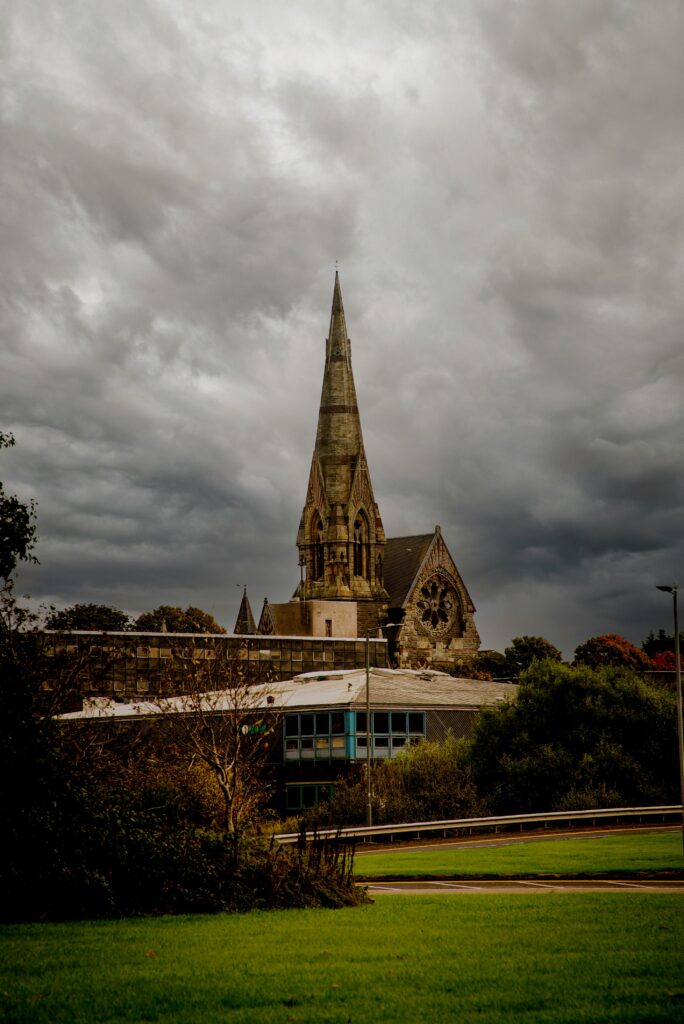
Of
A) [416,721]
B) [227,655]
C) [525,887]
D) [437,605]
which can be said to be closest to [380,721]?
[416,721]

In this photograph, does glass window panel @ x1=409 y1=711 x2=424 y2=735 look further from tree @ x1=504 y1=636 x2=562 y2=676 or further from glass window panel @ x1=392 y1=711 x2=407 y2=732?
tree @ x1=504 y1=636 x2=562 y2=676

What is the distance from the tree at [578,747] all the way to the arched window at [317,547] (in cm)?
7825

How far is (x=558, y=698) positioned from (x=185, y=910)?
36101 mm

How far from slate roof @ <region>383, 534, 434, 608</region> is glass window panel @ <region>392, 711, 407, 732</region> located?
68.4 m

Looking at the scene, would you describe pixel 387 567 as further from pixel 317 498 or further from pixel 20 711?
pixel 20 711

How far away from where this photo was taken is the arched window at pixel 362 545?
428ft

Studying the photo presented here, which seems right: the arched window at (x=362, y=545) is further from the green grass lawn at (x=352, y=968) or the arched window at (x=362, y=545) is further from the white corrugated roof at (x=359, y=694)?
the green grass lawn at (x=352, y=968)

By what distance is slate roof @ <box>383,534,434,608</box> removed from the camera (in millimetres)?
131500

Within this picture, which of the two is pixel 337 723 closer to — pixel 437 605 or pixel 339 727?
pixel 339 727

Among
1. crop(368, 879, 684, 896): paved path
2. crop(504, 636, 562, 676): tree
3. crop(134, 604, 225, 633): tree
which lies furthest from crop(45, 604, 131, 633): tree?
crop(368, 879, 684, 896): paved path

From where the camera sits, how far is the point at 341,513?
12888cm

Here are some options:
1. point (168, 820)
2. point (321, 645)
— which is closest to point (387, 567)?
point (321, 645)

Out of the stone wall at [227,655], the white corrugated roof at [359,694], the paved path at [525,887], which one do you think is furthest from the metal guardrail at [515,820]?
the stone wall at [227,655]

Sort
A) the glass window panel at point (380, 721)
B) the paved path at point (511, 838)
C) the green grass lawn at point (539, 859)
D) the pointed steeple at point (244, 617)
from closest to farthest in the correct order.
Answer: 1. the green grass lawn at point (539, 859)
2. the paved path at point (511, 838)
3. the glass window panel at point (380, 721)
4. the pointed steeple at point (244, 617)
